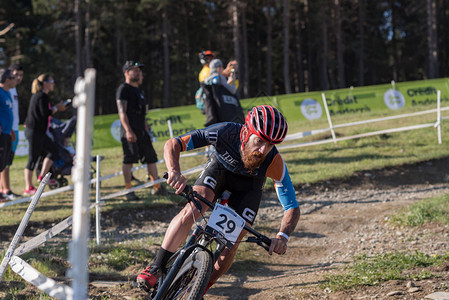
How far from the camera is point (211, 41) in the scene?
149ft

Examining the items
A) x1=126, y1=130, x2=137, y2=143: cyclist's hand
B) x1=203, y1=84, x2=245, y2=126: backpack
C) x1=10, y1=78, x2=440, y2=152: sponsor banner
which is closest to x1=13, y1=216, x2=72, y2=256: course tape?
x1=126, y1=130, x2=137, y2=143: cyclist's hand

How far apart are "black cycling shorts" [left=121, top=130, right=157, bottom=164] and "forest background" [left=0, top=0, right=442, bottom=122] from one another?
24.8 meters

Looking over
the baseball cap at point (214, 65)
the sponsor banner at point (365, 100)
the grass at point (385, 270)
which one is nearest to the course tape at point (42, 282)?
the grass at point (385, 270)

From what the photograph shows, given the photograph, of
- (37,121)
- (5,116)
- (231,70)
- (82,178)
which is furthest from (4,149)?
(82,178)

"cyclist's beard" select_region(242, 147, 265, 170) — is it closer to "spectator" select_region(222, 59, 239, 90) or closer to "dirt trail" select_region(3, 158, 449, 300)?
"dirt trail" select_region(3, 158, 449, 300)

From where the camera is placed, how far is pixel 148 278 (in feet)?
11.8

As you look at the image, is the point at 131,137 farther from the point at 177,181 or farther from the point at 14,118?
the point at 177,181

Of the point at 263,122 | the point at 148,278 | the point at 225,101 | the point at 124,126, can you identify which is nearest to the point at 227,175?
the point at 263,122

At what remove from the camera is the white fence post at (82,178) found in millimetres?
1708

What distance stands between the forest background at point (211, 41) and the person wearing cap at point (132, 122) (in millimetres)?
24712

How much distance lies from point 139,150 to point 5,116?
217cm

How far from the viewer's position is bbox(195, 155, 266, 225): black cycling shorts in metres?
4.12

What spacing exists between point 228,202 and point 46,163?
5.83m

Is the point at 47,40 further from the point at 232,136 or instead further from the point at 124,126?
the point at 232,136
